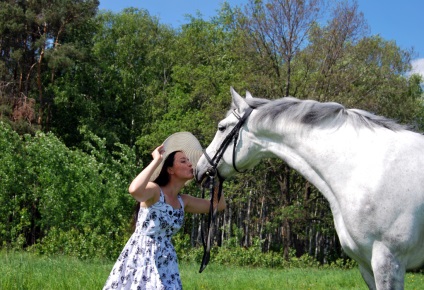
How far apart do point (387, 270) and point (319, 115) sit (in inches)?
43.2

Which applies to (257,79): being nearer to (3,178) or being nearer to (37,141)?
(37,141)

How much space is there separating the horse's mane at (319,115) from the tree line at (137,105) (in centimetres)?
1265

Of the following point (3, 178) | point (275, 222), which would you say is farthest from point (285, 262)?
point (3, 178)

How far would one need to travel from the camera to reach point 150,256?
375cm

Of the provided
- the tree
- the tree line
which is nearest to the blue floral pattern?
A: the tree line

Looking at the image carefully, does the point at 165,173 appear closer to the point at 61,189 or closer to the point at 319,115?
the point at 319,115

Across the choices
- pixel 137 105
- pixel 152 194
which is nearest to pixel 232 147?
pixel 152 194

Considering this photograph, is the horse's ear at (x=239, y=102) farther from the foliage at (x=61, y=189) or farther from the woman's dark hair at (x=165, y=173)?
the foliage at (x=61, y=189)

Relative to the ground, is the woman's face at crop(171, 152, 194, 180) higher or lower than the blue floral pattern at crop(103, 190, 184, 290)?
higher

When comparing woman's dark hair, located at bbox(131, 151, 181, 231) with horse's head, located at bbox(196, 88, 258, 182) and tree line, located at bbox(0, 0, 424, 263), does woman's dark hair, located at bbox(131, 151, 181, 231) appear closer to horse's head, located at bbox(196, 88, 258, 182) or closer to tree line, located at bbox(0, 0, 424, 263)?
horse's head, located at bbox(196, 88, 258, 182)

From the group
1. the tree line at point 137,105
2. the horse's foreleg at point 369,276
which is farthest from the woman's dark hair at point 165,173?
the tree line at point 137,105

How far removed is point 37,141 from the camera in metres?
19.8

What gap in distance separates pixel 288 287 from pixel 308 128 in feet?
17.3

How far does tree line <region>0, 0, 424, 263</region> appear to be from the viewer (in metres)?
18.6
